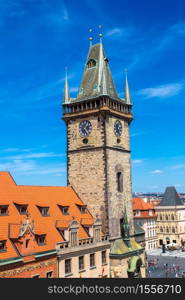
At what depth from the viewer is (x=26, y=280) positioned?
20.0 metres

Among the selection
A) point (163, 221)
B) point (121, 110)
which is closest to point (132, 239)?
point (121, 110)

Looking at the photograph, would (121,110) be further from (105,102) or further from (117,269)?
(117,269)

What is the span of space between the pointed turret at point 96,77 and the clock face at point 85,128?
370 centimetres

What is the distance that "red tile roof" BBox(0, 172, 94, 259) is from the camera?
37.2 m

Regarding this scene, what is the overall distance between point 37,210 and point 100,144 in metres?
13.0

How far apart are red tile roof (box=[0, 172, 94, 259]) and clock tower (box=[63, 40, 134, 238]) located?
2524 millimetres

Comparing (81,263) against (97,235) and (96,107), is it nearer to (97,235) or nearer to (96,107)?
(97,235)

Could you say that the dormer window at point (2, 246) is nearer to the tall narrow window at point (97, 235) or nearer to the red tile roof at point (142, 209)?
the tall narrow window at point (97, 235)

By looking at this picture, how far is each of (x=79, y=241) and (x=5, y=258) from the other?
1155 centimetres

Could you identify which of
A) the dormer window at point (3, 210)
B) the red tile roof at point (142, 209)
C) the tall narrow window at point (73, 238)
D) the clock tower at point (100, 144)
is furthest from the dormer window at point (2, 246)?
the red tile roof at point (142, 209)

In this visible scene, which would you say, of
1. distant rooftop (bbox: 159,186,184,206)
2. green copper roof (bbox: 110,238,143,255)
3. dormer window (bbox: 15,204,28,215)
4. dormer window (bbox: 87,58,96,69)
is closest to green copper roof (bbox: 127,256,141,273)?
green copper roof (bbox: 110,238,143,255)

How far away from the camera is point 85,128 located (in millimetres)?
52062

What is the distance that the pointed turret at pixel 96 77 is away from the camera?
52.0 metres

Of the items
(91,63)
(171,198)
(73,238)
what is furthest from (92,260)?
(171,198)
